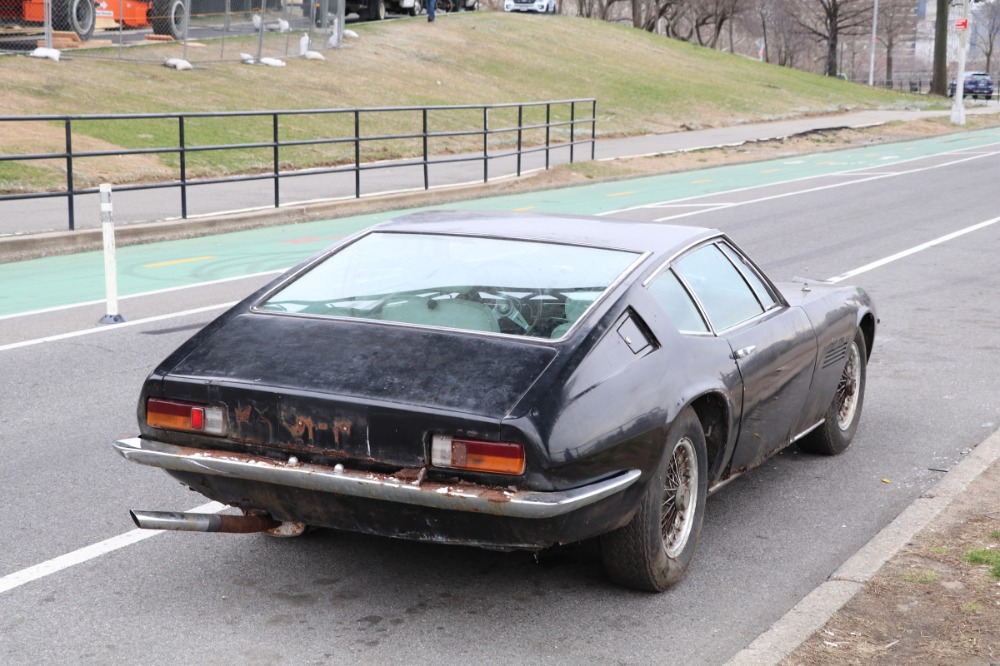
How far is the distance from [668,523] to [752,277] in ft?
5.08

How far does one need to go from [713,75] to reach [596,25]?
33.5 ft

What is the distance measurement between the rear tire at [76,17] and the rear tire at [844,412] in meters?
26.8

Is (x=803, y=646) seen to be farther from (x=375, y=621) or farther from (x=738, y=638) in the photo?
(x=375, y=621)

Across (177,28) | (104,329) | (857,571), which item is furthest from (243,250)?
(177,28)

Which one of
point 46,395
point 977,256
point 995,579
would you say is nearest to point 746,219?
point 977,256

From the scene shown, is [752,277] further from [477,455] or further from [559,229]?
[477,455]

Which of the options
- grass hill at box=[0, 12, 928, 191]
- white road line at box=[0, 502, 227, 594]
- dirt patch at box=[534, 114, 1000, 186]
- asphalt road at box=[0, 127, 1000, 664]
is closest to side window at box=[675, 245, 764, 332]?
asphalt road at box=[0, 127, 1000, 664]

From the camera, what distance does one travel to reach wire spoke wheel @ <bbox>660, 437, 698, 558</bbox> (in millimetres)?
4648

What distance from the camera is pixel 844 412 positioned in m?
6.77

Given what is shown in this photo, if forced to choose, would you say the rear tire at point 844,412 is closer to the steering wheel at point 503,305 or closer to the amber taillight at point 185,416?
the steering wheel at point 503,305

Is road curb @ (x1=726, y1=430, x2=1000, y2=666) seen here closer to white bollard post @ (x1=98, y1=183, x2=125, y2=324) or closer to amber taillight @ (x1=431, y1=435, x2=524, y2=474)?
amber taillight @ (x1=431, y1=435, x2=524, y2=474)

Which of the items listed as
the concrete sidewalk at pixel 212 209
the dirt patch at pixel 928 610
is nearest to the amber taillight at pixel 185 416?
the dirt patch at pixel 928 610

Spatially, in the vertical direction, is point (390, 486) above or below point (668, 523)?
above

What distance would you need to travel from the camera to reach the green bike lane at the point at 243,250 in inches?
471
